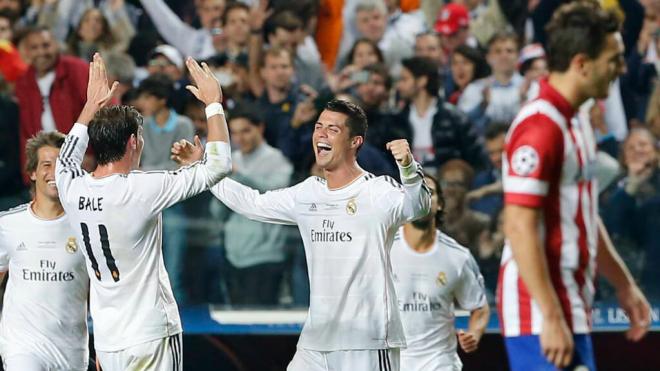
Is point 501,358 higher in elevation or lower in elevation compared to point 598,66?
lower

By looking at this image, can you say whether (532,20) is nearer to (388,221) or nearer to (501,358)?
(501,358)

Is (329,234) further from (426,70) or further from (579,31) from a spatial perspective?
(426,70)

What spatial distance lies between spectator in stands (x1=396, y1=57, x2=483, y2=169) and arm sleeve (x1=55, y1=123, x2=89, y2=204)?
4864 millimetres

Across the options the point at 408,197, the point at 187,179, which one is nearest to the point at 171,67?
the point at 187,179

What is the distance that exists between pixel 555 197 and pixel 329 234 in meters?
2.31

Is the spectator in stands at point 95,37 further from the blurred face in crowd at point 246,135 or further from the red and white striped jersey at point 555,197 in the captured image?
the red and white striped jersey at point 555,197

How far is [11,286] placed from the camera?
8.54m

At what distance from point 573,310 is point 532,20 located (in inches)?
335

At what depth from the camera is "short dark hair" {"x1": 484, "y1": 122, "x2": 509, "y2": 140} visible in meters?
12.4

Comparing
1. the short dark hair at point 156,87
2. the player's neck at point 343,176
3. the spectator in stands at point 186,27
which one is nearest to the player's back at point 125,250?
the player's neck at point 343,176

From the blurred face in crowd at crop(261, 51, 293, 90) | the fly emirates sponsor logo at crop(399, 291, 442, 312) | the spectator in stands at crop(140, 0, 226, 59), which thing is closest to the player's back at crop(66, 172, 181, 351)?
the fly emirates sponsor logo at crop(399, 291, 442, 312)

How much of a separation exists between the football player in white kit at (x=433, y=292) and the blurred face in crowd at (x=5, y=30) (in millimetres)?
5597

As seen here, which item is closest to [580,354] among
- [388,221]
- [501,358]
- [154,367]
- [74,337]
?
[388,221]

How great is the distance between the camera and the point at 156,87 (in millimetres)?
12516
